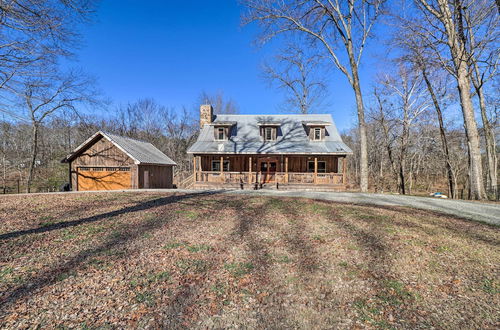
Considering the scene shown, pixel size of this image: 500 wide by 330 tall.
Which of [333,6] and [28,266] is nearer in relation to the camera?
[28,266]

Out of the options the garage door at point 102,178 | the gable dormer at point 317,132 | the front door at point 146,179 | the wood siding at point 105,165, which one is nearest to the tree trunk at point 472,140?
the gable dormer at point 317,132

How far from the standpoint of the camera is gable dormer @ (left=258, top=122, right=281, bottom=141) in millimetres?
20123

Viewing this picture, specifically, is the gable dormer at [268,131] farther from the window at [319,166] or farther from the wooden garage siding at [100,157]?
the wooden garage siding at [100,157]

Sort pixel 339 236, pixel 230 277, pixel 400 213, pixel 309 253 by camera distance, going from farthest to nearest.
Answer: pixel 400 213, pixel 339 236, pixel 309 253, pixel 230 277

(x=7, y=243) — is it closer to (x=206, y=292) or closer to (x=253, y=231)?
(x=206, y=292)

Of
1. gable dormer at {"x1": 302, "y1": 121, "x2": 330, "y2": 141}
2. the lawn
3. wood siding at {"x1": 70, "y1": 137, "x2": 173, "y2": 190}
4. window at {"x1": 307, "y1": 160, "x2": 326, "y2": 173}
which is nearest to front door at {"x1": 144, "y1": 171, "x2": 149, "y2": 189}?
wood siding at {"x1": 70, "y1": 137, "x2": 173, "y2": 190}

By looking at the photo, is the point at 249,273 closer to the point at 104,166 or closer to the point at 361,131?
the point at 361,131

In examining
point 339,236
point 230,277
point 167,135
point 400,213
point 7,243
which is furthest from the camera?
point 167,135

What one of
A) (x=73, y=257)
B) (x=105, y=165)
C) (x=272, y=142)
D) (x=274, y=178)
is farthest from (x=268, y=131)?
(x=73, y=257)

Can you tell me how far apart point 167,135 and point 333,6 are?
30.7m

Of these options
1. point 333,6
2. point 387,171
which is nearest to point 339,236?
point 333,6

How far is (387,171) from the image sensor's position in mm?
36406

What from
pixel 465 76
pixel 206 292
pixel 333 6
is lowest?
pixel 206 292

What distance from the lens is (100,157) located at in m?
18.2
